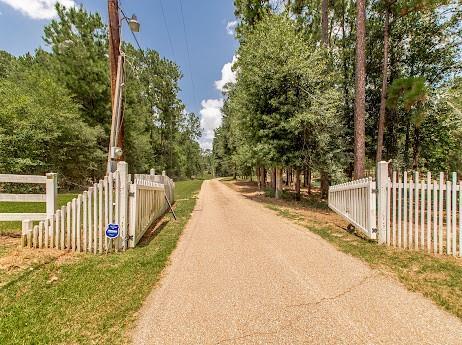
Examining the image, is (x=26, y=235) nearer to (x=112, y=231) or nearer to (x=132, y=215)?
(x=112, y=231)

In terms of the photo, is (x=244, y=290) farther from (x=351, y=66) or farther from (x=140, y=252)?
(x=351, y=66)

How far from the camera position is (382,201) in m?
5.83

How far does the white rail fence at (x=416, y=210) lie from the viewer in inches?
207

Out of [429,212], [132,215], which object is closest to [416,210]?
[429,212]

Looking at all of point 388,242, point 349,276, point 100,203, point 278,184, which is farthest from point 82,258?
point 278,184

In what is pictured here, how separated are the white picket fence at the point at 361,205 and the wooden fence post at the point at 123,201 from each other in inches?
202

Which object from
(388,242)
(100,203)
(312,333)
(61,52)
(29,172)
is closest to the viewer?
(312,333)

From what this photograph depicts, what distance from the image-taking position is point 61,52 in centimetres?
1952

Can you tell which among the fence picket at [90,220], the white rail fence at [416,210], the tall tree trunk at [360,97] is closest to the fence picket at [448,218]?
the white rail fence at [416,210]

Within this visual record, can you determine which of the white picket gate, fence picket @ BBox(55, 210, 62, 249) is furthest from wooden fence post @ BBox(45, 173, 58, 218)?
the white picket gate

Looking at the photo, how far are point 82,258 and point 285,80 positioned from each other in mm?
12548

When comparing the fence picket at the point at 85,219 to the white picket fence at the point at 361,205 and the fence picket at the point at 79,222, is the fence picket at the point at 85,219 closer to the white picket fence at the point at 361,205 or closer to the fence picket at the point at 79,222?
the fence picket at the point at 79,222

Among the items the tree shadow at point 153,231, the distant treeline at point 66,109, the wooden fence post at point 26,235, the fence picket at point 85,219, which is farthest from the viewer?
the distant treeline at point 66,109

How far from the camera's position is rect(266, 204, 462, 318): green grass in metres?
3.46
